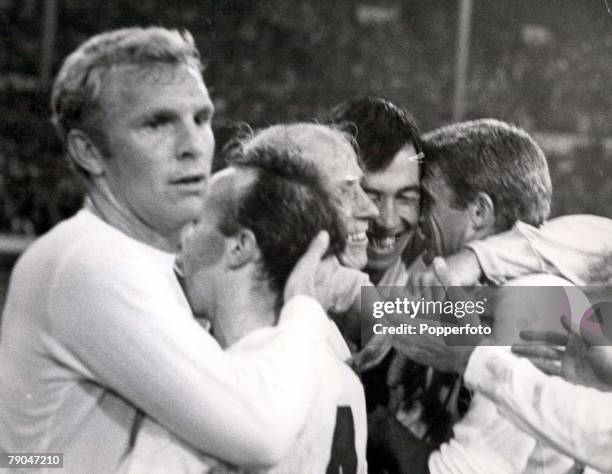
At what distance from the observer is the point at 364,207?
5.44 feet

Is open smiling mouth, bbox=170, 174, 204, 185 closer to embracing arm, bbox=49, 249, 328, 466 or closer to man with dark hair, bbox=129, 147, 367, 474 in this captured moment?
man with dark hair, bbox=129, 147, 367, 474

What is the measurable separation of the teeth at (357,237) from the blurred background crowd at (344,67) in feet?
0.83

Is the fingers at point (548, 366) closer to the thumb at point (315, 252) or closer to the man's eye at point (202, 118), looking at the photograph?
the thumb at point (315, 252)

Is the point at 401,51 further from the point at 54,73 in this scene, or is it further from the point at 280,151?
the point at 54,73

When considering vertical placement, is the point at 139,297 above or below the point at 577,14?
below

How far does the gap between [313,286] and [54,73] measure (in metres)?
0.61

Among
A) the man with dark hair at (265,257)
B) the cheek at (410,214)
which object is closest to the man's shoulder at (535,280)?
the cheek at (410,214)

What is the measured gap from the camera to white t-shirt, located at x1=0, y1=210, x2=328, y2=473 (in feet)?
4.66

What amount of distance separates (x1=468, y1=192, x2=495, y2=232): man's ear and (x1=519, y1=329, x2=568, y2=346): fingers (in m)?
0.22

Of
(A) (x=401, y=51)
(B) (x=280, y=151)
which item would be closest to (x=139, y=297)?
(B) (x=280, y=151)

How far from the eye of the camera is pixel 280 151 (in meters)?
1.63

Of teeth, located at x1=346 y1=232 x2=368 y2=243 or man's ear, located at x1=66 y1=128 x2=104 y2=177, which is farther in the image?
teeth, located at x1=346 y1=232 x2=368 y2=243

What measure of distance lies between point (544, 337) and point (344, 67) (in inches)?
26.6

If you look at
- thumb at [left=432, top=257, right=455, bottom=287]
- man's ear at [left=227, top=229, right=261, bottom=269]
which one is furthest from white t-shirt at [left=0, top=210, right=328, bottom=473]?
thumb at [left=432, top=257, right=455, bottom=287]
